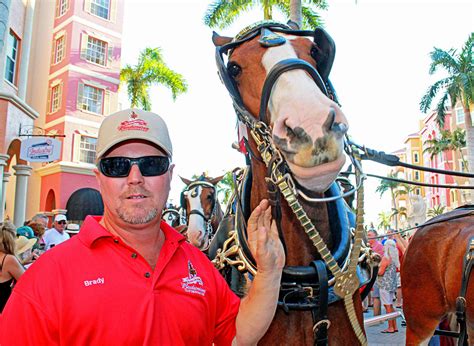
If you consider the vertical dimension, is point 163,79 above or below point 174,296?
above

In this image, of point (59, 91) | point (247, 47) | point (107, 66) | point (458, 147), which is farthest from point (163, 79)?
point (458, 147)

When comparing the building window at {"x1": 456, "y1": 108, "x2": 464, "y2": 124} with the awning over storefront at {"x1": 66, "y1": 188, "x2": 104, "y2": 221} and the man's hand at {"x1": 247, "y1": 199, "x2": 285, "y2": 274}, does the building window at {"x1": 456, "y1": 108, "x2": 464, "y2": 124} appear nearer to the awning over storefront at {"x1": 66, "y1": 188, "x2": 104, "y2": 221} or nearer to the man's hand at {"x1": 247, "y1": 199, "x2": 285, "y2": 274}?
the awning over storefront at {"x1": 66, "y1": 188, "x2": 104, "y2": 221}

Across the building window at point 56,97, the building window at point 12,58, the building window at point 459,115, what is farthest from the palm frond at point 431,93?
the building window at point 459,115

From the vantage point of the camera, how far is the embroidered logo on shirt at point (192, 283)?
2.06 metres

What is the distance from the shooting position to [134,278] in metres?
1.92

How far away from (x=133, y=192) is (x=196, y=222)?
571 cm

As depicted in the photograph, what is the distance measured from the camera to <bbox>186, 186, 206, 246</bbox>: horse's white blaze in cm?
735

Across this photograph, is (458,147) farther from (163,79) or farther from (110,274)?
(110,274)

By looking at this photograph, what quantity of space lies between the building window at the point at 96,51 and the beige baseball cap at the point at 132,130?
79.7 ft

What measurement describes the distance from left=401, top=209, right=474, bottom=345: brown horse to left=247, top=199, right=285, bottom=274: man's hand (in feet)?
9.67

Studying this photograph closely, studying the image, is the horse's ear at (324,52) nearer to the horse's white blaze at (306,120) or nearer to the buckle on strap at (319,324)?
the horse's white blaze at (306,120)

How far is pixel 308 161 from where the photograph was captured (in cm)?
203

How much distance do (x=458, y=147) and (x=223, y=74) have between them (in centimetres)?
5299

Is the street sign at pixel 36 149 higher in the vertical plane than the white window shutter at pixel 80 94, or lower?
lower
